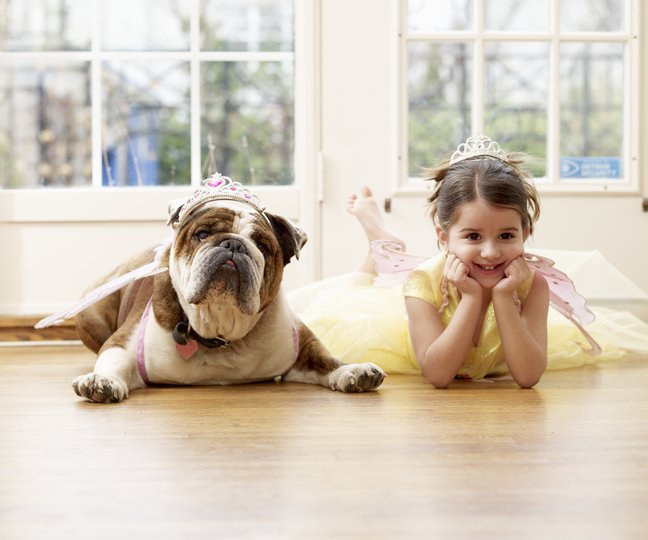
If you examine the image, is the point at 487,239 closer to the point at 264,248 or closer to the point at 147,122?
the point at 264,248

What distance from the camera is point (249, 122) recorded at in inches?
135

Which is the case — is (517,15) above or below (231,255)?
above

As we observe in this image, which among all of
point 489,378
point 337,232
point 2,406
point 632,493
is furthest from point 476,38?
point 632,493

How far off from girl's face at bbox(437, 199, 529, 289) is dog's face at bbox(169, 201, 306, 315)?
333 millimetres

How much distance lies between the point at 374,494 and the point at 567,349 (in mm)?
1319

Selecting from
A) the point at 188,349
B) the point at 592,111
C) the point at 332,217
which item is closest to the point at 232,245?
the point at 188,349

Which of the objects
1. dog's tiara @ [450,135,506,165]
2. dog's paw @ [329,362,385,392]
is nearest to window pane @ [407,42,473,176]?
dog's tiara @ [450,135,506,165]

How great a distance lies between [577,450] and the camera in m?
1.45

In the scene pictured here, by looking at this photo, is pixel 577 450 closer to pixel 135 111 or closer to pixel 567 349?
pixel 567 349

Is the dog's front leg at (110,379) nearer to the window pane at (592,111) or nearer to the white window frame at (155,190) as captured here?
the white window frame at (155,190)

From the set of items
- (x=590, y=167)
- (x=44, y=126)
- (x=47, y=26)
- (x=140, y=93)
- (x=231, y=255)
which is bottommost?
(x=231, y=255)

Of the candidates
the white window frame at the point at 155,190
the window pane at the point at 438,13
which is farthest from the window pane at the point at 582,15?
the white window frame at the point at 155,190

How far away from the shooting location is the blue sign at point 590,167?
3191 millimetres

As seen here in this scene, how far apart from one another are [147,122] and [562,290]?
5.73 feet
